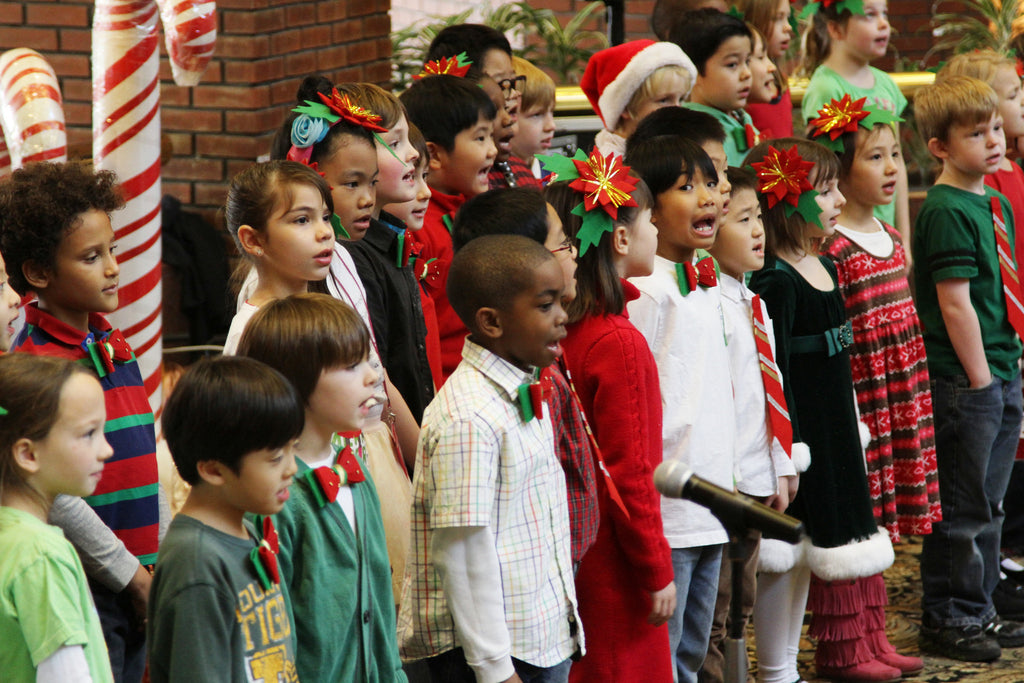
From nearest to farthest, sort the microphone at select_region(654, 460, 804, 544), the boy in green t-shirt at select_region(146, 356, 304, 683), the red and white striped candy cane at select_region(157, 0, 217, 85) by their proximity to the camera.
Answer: the microphone at select_region(654, 460, 804, 544), the boy in green t-shirt at select_region(146, 356, 304, 683), the red and white striped candy cane at select_region(157, 0, 217, 85)

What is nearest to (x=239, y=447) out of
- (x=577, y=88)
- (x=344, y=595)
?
(x=344, y=595)

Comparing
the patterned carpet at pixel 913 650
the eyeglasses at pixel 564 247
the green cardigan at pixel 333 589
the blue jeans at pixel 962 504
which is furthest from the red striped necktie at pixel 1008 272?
the green cardigan at pixel 333 589

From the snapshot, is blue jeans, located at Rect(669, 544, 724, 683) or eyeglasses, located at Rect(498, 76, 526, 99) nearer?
blue jeans, located at Rect(669, 544, 724, 683)

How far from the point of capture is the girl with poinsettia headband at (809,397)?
11.8 ft

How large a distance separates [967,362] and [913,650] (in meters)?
0.95

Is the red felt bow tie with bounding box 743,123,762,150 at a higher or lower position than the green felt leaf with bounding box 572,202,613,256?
higher

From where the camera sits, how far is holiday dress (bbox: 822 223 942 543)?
12.7ft


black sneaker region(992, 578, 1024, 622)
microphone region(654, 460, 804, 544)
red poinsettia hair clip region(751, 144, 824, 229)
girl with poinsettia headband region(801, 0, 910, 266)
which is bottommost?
black sneaker region(992, 578, 1024, 622)

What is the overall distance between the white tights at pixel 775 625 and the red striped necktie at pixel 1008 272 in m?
1.23

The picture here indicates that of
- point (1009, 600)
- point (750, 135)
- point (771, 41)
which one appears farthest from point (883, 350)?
point (771, 41)

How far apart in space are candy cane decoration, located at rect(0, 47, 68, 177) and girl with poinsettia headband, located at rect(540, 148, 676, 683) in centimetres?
172

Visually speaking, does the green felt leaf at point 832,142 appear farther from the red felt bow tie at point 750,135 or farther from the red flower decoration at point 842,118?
the red felt bow tie at point 750,135

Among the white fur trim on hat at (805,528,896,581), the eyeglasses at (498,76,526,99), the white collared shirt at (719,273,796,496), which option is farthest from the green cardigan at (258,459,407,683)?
the eyeglasses at (498,76,526,99)

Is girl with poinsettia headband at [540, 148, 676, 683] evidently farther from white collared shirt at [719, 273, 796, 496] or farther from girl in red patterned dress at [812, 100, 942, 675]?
girl in red patterned dress at [812, 100, 942, 675]
